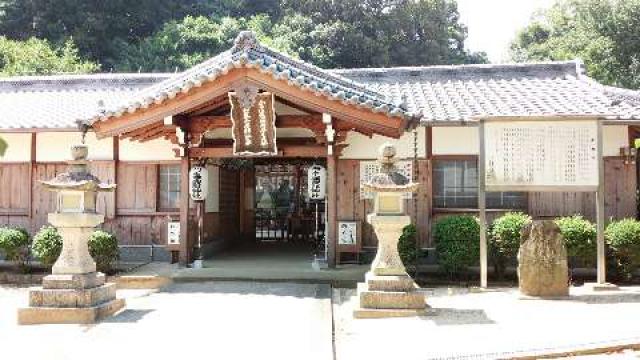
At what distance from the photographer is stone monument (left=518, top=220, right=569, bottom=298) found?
32.8 feet

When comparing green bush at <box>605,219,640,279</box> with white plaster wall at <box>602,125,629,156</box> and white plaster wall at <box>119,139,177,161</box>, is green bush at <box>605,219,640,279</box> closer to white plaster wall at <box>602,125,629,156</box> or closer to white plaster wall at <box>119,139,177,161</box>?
white plaster wall at <box>602,125,629,156</box>

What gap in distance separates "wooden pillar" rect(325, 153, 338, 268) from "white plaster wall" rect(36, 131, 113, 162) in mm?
5872

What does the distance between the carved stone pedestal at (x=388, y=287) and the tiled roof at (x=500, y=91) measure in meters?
3.67

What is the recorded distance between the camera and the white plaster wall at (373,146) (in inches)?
549

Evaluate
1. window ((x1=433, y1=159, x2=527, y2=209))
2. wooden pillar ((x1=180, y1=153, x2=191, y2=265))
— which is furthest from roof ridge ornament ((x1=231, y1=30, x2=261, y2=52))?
window ((x1=433, y1=159, x2=527, y2=209))

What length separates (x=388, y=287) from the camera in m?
9.19

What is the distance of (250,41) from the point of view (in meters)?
11.9

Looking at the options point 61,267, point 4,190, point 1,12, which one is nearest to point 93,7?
point 1,12

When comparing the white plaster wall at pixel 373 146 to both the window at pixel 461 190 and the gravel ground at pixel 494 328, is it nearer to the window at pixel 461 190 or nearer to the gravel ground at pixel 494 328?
the window at pixel 461 190

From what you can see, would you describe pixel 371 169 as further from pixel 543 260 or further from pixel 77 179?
pixel 77 179

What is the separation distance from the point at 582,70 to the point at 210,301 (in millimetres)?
13048

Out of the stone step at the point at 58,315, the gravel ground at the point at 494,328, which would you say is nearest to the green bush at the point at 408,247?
the gravel ground at the point at 494,328

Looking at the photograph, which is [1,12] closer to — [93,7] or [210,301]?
[93,7]

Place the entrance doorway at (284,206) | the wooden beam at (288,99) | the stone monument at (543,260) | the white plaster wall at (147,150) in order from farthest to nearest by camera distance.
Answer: the entrance doorway at (284,206) < the white plaster wall at (147,150) < the wooden beam at (288,99) < the stone monument at (543,260)
